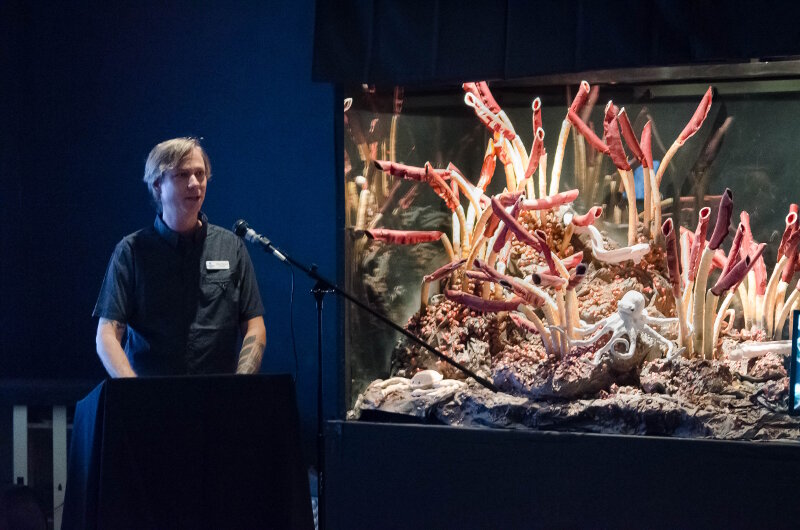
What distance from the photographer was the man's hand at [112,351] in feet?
9.78

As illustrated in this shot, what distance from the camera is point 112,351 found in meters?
3.00

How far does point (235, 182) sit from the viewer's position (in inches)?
184

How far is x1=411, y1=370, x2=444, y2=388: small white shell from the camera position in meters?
3.20

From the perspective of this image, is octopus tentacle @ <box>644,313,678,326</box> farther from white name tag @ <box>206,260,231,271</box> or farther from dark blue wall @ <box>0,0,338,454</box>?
dark blue wall @ <box>0,0,338,454</box>

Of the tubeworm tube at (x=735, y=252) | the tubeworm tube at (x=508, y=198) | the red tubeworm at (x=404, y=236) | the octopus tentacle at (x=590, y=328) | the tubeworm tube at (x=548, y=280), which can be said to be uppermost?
the tubeworm tube at (x=508, y=198)

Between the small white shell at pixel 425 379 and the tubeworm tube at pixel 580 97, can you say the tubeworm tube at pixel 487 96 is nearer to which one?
the tubeworm tube at pixel 580 97

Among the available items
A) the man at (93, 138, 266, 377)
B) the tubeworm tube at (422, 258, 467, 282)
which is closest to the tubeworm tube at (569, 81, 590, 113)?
the tubeworm tube at (422, 258, 467, 282)

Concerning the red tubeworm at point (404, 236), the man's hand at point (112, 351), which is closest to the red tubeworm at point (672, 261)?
the red tubeworm at point (404, 236)

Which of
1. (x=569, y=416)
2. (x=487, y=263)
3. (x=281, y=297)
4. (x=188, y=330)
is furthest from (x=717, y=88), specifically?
(x=281, y=297)

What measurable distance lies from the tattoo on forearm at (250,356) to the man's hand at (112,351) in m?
0.36

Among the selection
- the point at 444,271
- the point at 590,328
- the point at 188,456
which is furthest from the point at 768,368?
the point at 188,456

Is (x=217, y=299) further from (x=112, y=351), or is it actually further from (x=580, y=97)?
(x=580, y=97)

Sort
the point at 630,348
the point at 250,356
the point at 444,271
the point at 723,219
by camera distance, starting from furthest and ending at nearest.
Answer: the point at 444,271 → the point at 250,356 → the point at 630,348 → the point at 723,219

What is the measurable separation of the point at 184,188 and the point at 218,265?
0.29m
